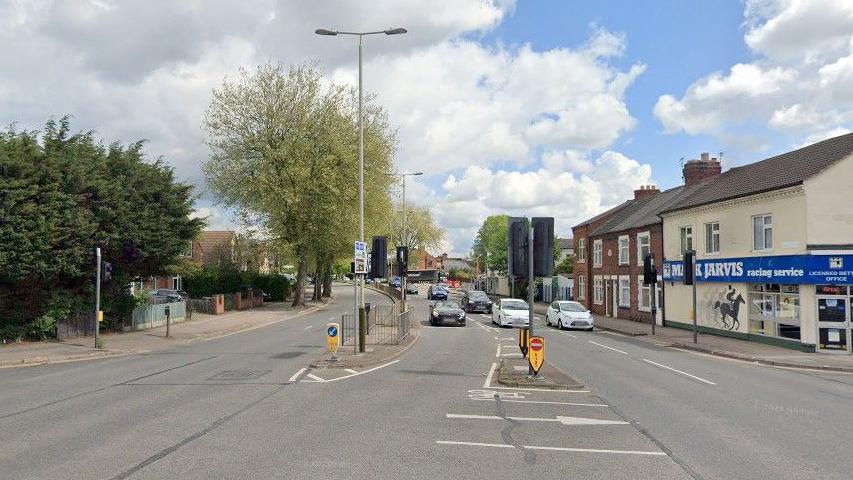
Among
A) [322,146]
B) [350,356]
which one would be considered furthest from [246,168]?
[350,356]

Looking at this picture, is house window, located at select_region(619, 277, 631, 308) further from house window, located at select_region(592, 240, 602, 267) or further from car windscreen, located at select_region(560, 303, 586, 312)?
car windscreen, located at select_region(560, 303, 586, 312)

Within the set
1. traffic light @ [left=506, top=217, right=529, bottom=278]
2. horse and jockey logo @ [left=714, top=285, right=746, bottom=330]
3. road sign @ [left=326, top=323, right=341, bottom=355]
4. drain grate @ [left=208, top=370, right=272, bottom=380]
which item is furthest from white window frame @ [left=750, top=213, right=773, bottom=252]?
drain grate @ [left=208, top=370, right=272, bottom=380]

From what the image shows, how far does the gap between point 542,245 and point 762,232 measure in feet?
55.0

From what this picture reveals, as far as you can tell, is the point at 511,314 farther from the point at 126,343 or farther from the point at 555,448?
the point at 555,448

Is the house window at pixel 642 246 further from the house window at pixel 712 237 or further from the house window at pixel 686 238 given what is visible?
the house window at pixel 712 237

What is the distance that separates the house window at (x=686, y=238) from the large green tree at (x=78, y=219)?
76.2 ft

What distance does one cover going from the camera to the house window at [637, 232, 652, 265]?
3747cm

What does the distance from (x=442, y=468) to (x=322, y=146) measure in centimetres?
3734

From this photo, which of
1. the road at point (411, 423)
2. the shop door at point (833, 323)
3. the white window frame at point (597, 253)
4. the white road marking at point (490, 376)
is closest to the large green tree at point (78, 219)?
the road at point (411, 423)

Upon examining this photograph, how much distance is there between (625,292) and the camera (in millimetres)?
40531

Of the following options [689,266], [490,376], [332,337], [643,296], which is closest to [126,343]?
[332,337]

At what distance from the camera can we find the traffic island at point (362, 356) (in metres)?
16.3

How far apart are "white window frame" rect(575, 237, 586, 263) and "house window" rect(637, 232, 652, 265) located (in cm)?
1016

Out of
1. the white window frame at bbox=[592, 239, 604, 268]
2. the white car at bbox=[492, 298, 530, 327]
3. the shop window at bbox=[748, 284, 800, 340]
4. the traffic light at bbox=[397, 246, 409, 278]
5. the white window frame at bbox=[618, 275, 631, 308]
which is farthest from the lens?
the white window frame at bbox=[592, 239, 604, 268]
